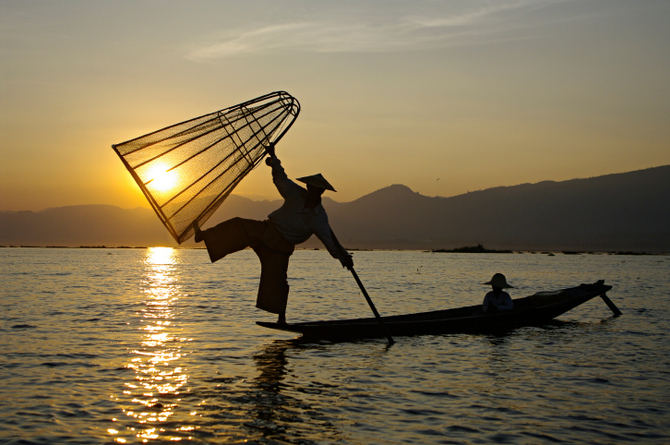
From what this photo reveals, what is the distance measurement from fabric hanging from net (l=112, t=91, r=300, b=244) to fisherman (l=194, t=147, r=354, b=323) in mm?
445

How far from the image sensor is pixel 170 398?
860 cm

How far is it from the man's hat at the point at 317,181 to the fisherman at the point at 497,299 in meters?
6.69

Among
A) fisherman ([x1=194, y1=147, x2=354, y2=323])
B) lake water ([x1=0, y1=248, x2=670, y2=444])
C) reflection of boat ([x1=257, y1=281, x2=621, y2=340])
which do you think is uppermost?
fisherman ([x1=194, y1=147, x2=354, y2=323])

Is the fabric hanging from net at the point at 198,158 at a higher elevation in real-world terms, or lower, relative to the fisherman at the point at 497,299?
higher

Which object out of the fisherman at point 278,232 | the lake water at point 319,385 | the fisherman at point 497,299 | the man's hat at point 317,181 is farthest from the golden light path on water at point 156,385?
the fisherman at point 497,299

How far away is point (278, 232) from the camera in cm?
1102

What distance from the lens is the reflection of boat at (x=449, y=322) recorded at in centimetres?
1346

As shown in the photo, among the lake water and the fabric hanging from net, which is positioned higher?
the fabric hanging from net

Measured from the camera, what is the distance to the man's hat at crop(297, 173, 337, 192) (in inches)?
411

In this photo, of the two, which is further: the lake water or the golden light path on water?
the lake water

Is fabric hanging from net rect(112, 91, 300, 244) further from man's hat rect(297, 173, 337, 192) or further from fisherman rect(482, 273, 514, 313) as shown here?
fisherman rect(482, 273, 514, 313)

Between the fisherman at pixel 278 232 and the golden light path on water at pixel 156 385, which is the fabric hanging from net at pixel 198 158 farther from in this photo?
the golden light path on water at pixel 156 385

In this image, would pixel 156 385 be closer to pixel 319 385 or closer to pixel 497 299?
pixel 319 385

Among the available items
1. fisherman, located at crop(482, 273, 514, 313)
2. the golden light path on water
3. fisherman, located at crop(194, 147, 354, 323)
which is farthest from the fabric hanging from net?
fisherman, located at crop(482, 273, 514, 313)
